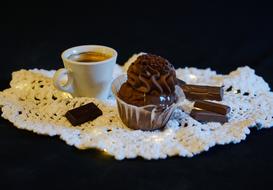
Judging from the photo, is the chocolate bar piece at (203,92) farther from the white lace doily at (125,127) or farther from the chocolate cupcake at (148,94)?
the chocolate cupcake at (148,94)

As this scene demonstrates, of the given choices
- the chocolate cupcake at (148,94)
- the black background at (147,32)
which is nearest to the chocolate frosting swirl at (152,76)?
the chocolate cupcake at (148,94)

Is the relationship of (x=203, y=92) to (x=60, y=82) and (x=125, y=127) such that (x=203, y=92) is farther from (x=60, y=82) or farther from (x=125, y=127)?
(x=60, y=82)

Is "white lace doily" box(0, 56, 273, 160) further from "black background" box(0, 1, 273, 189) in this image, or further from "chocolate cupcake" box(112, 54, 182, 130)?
"black background" box(0, 1, 273, 189)

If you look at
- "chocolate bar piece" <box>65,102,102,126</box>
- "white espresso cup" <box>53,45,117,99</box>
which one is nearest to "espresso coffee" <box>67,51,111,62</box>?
"white espresso cup" <box>53,45,117,99</box>

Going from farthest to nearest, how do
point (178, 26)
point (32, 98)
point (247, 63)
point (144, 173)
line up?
point (178, 26) → point (247, 63) → point (32, 98) → point (144, 173)

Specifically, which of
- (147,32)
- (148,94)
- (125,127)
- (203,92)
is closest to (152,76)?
(148,94)

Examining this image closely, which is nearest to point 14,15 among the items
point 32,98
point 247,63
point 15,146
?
point 32,98

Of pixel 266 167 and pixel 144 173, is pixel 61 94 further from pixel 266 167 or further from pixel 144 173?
pixel 266 167

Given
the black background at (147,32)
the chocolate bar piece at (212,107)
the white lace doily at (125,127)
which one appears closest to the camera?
the white lace doily at (125,127)
